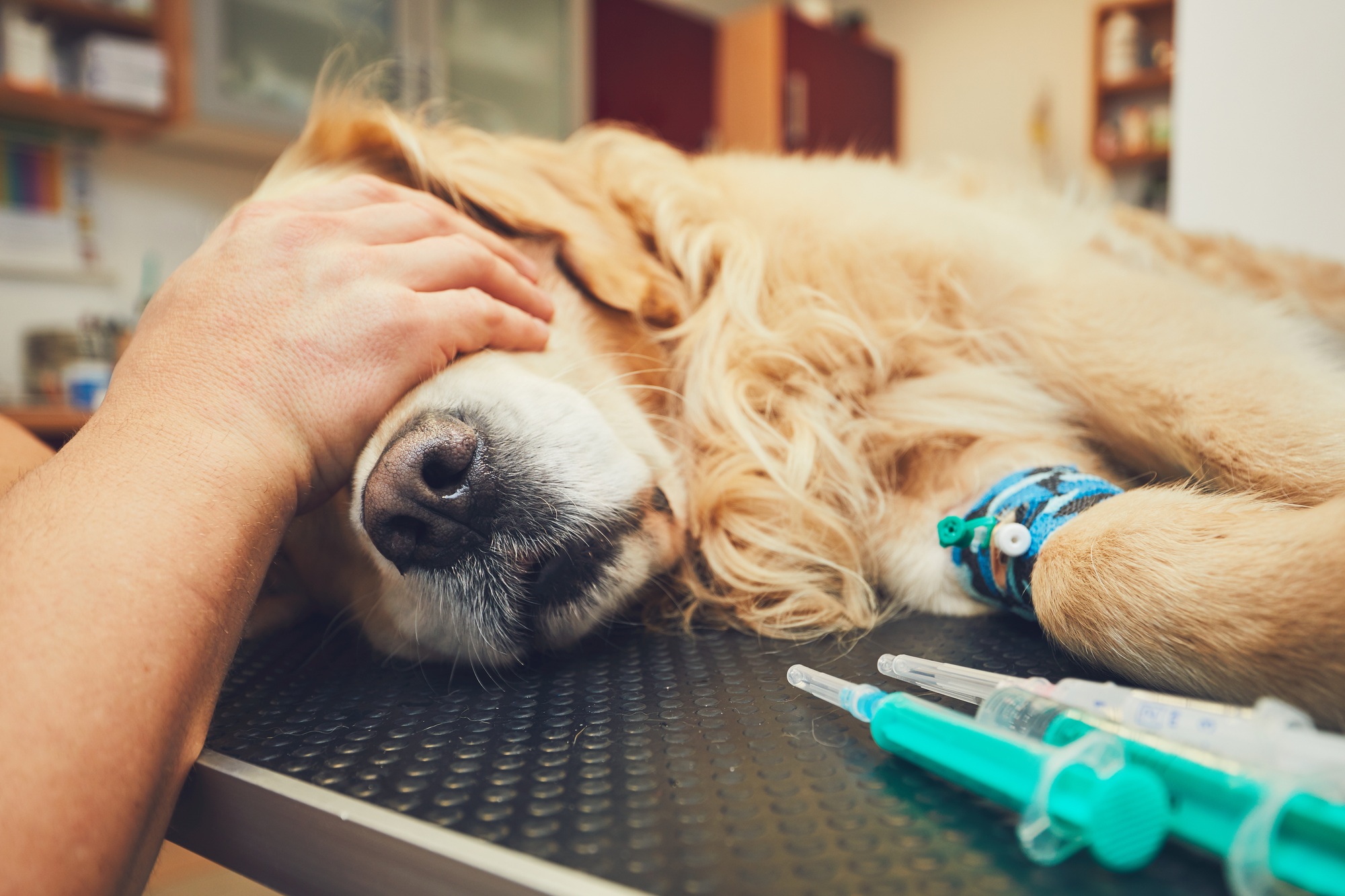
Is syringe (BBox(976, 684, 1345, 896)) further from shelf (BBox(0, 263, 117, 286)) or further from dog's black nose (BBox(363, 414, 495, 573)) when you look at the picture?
shelf (BBox(0, 263, 117, 286))

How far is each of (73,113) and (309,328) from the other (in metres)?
2.85

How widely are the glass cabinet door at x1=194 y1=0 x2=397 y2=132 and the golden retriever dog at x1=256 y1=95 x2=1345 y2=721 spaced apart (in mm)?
2265

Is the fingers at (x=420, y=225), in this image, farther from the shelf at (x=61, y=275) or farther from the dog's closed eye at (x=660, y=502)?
the shelf at (x=61, y=275)

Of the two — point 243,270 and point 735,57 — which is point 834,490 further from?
point 735,57

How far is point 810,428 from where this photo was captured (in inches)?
36.3

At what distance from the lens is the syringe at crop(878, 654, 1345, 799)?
1.10 feet

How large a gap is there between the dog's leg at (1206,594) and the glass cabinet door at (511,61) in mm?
3329

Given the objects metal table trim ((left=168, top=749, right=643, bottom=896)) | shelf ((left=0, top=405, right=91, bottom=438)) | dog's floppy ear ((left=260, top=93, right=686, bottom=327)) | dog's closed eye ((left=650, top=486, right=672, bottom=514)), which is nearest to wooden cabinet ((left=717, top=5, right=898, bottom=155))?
shelf ((left=0, top=405, right=91, bottom=438))

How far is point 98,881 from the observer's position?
390 millimetres

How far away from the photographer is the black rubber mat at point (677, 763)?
354 mm

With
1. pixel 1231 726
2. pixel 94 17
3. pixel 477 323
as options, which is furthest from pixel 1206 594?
pixel 94 17

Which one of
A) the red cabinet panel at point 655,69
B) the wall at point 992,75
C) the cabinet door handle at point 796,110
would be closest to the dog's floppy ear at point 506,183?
the red cabinet panel at point 655,69

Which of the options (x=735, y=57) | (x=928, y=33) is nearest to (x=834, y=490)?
(x=735, y=57)

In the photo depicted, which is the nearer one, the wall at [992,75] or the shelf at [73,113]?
the shelf at [73,113]
